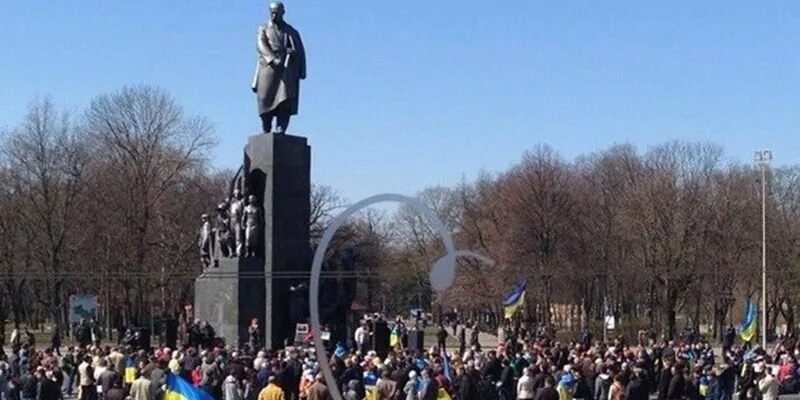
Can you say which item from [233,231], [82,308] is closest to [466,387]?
[233,231]

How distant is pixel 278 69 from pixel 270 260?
5.19m

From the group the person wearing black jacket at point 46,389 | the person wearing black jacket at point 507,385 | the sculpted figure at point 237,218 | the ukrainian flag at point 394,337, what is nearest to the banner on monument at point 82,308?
the ukrainian flag at point 394,337

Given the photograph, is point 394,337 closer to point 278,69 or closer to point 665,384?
point 278,69

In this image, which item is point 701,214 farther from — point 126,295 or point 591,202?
point 126,295

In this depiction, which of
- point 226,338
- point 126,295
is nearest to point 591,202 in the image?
point 126,295

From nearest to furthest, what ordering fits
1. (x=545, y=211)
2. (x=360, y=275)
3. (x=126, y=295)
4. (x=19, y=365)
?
(x=19, y=365), (x=360, y=275), (x=126, y=295), (x=545, y=211)

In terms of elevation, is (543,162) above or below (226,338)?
above

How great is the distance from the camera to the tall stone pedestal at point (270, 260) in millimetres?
34844

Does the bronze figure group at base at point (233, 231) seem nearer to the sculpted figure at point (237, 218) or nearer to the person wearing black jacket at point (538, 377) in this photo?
the sculpted figure at point (237, 218)

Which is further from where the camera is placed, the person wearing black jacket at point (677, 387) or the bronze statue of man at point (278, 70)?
the bronze statue of man at point (278, 70)

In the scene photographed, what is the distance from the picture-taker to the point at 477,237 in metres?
67.2

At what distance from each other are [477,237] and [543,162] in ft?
16.4

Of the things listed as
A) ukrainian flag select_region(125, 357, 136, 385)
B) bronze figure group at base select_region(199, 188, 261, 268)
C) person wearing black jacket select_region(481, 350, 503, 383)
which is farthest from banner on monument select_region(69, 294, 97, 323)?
person wearing black jacket select_region(481, 350, 503, 383)

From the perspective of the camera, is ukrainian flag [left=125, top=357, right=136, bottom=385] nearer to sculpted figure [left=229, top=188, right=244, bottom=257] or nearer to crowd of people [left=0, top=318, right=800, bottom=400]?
crowd of people [left=0, top=318, right=800, bottom=400]
